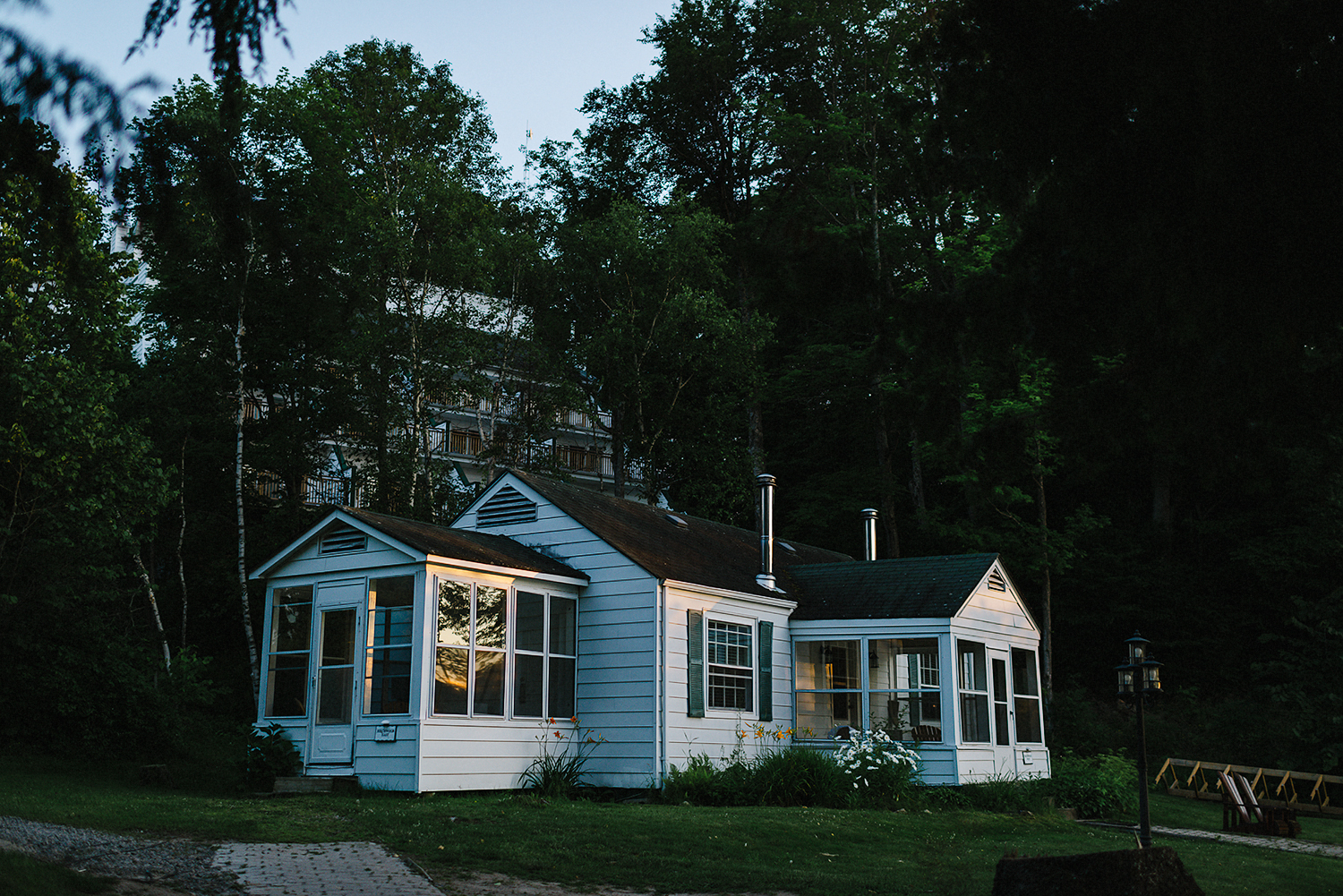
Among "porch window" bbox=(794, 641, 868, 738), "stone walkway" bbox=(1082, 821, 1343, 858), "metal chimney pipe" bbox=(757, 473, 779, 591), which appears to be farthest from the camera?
"porch window" bbox=(794, 641, 868, 738)

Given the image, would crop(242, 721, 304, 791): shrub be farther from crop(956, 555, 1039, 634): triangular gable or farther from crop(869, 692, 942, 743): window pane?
crop(956, 555, 1039, 634): triangular gable

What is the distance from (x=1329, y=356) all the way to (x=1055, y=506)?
27575 mm

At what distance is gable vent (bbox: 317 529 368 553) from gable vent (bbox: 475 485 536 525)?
3.22 m

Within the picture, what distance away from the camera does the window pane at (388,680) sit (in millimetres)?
14516

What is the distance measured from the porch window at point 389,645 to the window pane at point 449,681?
1.20 ft

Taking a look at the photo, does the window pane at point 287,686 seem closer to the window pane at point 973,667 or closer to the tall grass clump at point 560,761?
the tall grass clump at point 560,761

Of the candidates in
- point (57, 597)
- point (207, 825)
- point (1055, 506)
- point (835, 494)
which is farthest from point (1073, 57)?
point (1055, 506)

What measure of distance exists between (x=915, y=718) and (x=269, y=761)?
9654 millimetres

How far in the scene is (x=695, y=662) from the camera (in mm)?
16359

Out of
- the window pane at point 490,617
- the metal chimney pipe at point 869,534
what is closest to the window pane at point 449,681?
the window pane at point 490,617

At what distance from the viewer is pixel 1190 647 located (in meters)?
29.9

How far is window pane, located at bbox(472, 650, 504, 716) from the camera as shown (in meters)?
14.9

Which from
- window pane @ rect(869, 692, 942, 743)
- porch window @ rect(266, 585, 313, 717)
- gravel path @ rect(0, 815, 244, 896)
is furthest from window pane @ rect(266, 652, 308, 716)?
window pane @ rect(869, 692, 942, 743)

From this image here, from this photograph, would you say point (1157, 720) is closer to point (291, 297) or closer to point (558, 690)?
point (558, 690)
